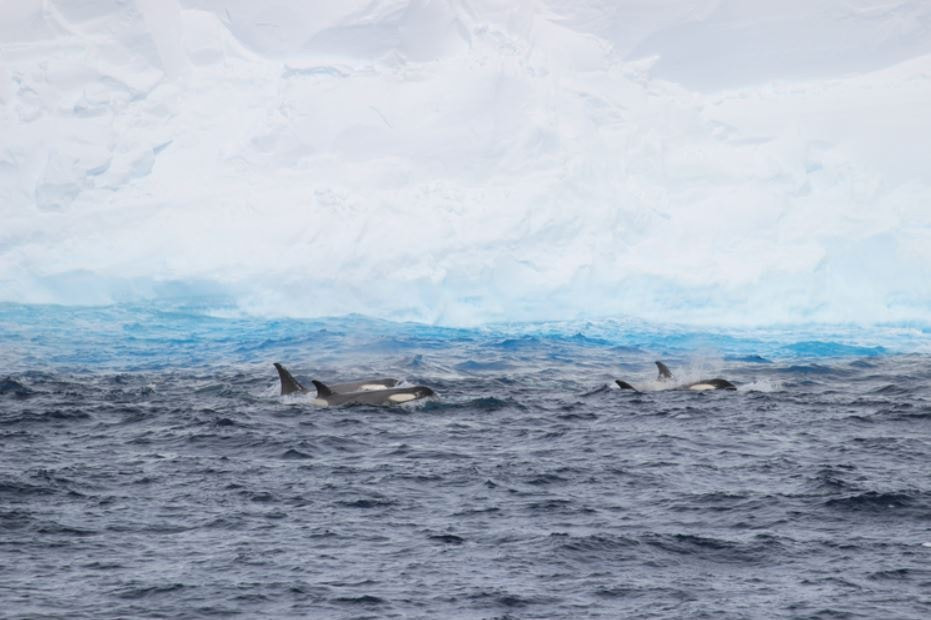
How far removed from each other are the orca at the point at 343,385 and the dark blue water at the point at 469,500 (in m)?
0.48

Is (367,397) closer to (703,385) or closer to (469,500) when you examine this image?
(703,385)

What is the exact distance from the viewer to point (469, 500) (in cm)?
1352

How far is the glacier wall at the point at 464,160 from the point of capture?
149 feet

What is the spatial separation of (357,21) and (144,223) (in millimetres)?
14285

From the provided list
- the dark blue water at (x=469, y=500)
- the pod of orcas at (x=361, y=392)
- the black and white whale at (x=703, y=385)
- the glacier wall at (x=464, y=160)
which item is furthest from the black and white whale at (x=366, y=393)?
the glacier wall at (x=464, y=160)

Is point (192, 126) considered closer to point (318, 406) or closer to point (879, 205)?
point (879, 205)

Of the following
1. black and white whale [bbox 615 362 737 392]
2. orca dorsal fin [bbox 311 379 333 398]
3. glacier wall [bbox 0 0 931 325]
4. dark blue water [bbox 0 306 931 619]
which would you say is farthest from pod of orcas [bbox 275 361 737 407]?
glacier wall [bbox 0 0 931 325]

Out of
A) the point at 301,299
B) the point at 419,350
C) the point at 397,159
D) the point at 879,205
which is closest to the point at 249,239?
the point at 301,299

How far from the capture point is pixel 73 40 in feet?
168

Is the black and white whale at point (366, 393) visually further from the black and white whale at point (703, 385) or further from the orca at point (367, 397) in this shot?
the black and white whale at point (703, 385)

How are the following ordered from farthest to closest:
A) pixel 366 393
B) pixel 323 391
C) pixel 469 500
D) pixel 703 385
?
pixel 703 385, pixel 366 393, pixel 323 391, pixel 469 500

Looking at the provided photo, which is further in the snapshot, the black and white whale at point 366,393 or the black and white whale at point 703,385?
the black and white whale at point 703,385

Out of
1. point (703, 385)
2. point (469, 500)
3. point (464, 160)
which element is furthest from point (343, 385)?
point (464, 160)

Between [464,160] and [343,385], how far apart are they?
2871 cm
